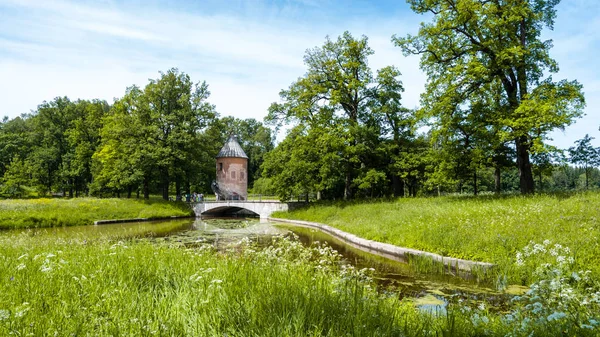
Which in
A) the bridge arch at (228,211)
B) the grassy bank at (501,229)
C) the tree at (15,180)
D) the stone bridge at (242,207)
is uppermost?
the tree at (15,180)

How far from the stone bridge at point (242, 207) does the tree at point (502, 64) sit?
53.1ft

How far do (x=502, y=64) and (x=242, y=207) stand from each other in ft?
81.8

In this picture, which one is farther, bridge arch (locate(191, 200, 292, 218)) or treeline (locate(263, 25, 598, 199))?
bridge arch (locate(191, 200, 292, 218))

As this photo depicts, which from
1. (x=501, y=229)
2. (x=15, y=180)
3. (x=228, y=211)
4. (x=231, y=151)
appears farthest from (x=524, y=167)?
→ (x=15, y=180)

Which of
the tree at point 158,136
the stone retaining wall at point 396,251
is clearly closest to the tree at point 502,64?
the stone retaining wall at point 396,251

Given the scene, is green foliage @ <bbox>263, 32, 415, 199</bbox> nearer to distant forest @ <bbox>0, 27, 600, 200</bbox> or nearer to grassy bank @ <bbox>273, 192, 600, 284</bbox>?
distant forest @ <bbox>0, 27, 600, 200</bbox>

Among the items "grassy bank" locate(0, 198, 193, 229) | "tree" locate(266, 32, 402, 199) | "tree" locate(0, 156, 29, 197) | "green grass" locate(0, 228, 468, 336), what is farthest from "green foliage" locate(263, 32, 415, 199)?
"tree" locate(0, 156, 29, 197)

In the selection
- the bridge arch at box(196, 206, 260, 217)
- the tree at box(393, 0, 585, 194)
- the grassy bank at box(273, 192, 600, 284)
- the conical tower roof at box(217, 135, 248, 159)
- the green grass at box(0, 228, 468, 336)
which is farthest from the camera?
the conical tower roof at box(217, 135, 248, 159)

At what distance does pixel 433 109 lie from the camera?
16.9 meters

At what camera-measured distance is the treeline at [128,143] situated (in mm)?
33656

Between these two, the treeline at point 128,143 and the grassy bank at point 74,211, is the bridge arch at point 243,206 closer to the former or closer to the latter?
the grassy bank at point 74,211

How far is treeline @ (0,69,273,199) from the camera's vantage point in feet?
110

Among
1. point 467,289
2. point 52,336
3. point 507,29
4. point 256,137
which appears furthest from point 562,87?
point 256,137

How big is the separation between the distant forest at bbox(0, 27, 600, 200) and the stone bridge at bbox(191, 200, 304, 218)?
1791 mm
